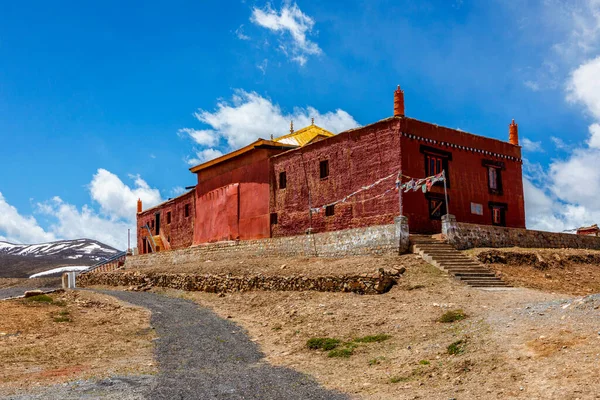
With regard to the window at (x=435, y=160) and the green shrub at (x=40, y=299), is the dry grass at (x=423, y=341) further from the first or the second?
the green shrub at (x=40, y=299)

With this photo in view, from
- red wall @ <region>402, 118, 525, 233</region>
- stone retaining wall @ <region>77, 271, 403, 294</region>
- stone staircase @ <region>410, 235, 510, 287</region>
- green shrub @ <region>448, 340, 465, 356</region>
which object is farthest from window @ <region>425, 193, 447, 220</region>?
green shrub @ <region>448, 340, 465, 356</region>

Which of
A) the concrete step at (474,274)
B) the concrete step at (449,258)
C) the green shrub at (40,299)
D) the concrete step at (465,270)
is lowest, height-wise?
the green shrub at (40,299)

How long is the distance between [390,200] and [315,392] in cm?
1396

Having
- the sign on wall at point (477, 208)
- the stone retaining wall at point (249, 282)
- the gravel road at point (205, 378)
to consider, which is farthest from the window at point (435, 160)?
the gravel road at point (205, 378)

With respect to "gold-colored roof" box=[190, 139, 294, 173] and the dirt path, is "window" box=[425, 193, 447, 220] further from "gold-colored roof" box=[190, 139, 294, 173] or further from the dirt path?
the dirt path

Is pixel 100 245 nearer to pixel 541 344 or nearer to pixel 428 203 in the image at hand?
pixel 428 203

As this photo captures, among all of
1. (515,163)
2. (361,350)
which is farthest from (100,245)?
(361,350)

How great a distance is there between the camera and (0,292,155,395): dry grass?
1274 cm

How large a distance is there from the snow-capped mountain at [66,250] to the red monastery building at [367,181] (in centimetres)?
7125

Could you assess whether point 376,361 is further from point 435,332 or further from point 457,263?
point 457,263

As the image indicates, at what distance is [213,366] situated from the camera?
13.2 meters

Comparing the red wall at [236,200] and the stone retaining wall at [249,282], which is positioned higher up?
the red wall at [236,200]

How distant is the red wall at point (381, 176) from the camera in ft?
77.8

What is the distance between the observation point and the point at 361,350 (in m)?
13.2
